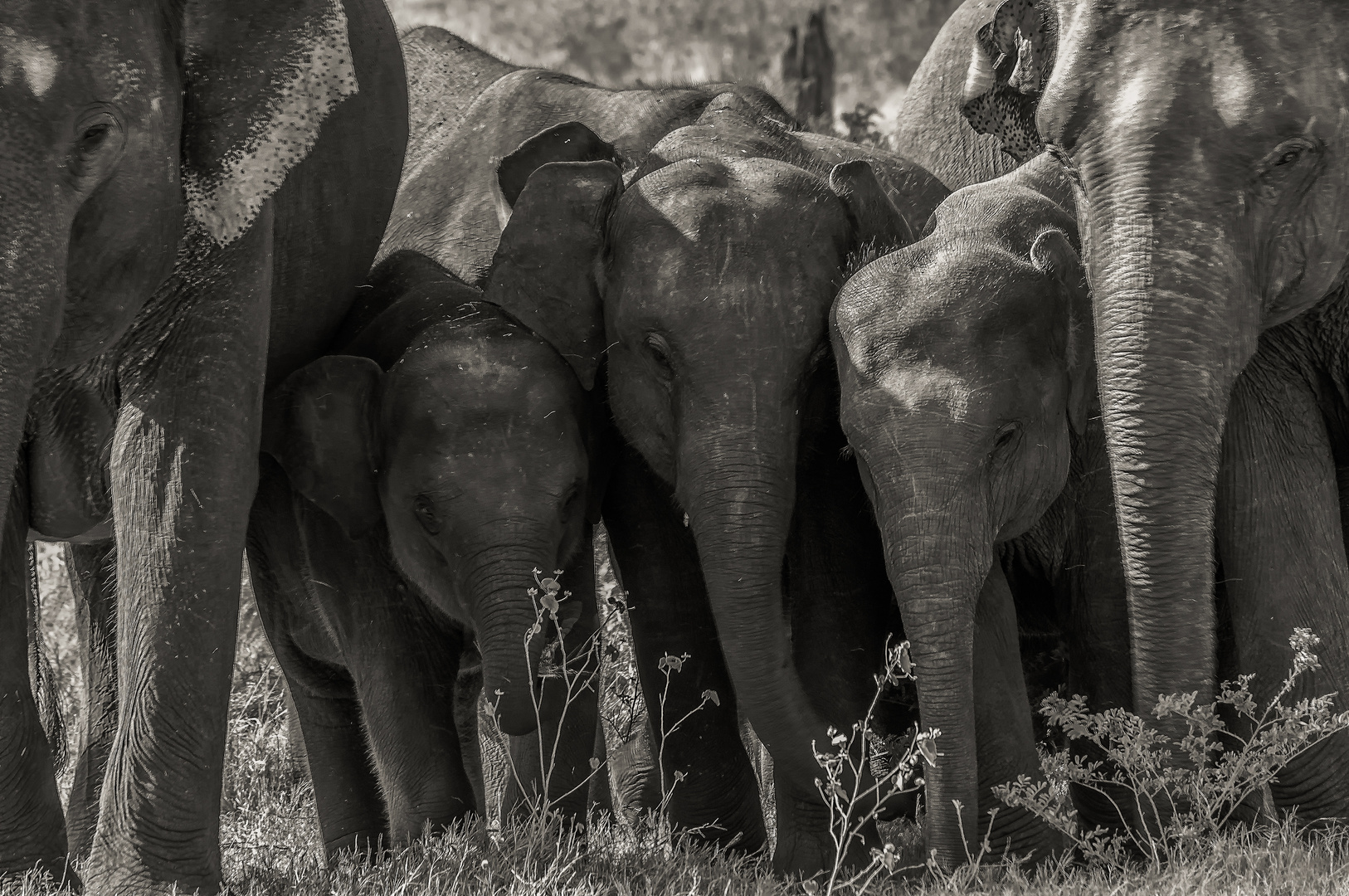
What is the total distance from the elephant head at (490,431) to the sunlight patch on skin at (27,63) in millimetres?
1363

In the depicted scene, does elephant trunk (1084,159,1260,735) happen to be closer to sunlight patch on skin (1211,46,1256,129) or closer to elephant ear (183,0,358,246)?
Answer: sunlight patch on skin (1211,46,1256,129)

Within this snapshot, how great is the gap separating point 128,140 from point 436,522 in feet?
4.16

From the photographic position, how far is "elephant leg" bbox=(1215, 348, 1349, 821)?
521cm

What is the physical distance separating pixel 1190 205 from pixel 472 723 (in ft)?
8.41

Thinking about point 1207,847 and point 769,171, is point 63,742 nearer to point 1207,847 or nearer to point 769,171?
point 769,171

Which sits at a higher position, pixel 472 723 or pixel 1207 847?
pixel 472 723

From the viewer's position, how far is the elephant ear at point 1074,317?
17.2 feet

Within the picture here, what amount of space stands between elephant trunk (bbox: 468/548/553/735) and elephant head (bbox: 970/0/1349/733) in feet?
4.47

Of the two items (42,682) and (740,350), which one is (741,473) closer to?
(740,350)

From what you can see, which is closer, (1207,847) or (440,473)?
(1207,847)

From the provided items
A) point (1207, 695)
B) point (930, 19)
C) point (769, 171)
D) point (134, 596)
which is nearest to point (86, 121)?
point (134, 596)

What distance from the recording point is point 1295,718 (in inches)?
192

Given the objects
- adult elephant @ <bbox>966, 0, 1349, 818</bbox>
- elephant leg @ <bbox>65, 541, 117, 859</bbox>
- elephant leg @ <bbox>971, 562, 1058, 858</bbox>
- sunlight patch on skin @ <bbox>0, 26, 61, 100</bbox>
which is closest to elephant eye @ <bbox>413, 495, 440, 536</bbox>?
elephant leg @ <bbox>65, 541, 117, 859</bbox>

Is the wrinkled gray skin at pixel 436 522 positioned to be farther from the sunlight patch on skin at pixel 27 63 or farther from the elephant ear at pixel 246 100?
the sunlight patch on skin at pixel 27 63
